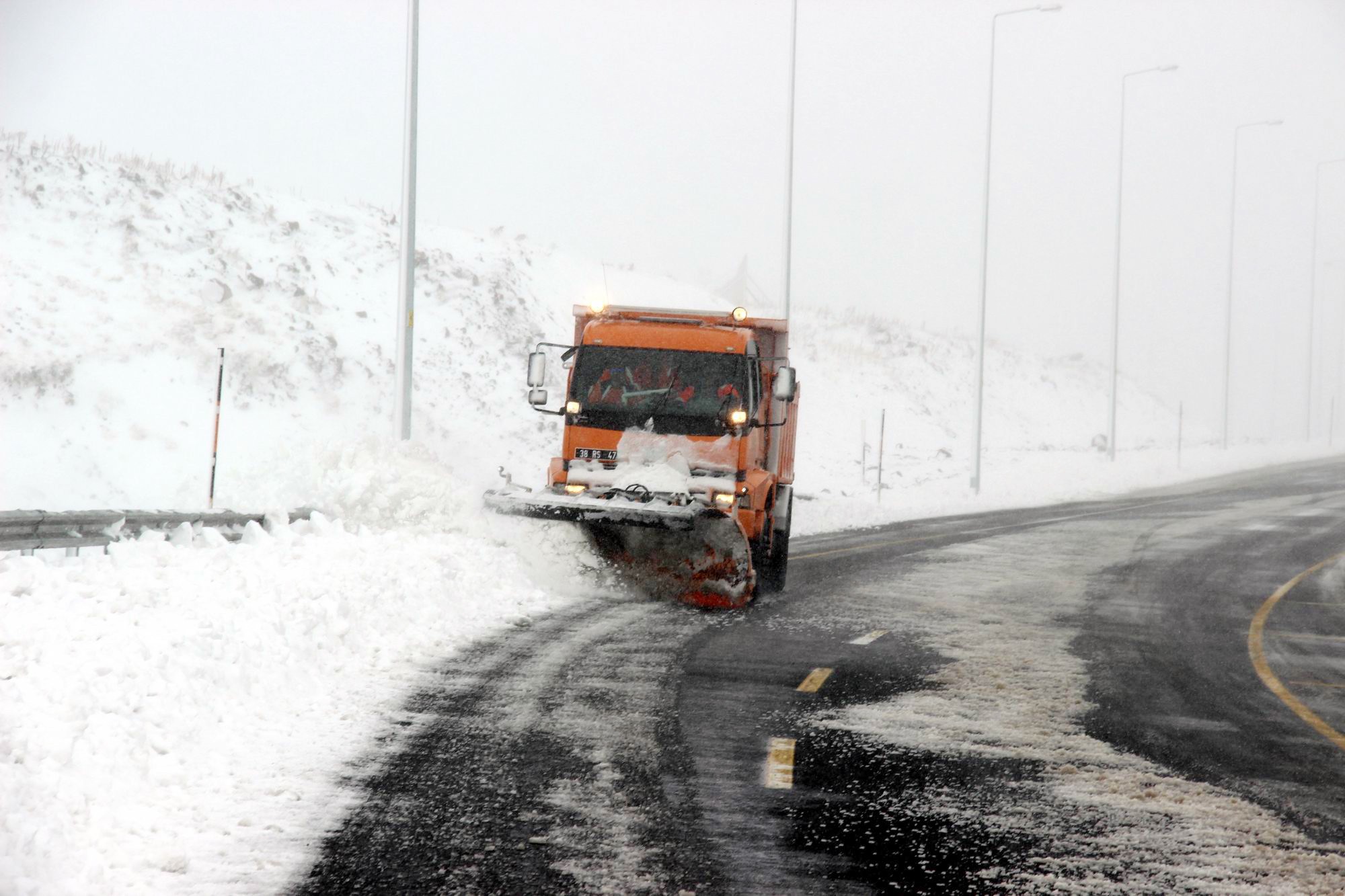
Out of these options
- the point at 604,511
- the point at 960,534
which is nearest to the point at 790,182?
the point at 960,534

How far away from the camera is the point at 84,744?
585cm

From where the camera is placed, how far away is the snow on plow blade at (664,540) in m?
11.7

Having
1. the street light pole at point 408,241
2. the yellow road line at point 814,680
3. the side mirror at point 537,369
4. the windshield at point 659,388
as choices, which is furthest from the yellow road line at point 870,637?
the street light pole at point 408,241

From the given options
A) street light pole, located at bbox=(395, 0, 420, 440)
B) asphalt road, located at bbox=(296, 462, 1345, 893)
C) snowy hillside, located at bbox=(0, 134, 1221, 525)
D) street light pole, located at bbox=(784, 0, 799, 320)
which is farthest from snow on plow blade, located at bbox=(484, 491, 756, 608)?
street light pole, located at bbox=(784, 0, 799, 320)

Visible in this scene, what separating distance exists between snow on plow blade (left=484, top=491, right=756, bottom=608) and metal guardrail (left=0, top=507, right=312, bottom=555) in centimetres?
281

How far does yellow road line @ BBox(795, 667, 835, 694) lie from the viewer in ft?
29.0

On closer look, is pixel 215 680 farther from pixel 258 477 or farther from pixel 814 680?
pixel 258 477

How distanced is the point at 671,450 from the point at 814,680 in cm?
406

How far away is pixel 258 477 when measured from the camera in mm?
16250

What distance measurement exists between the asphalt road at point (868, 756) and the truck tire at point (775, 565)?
0.33m

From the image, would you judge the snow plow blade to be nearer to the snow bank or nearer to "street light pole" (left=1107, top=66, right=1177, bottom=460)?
the snow bank

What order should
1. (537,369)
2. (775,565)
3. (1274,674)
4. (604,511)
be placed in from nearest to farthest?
1. (1274,674)
2. (604,511)
3. (537,369)
4. (775,565)

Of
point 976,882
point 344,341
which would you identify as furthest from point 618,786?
point 344,341

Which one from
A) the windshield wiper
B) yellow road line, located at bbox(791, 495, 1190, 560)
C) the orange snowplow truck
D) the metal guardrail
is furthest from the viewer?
yellow road line, located at bbox(791, 495, 1190, 560)
